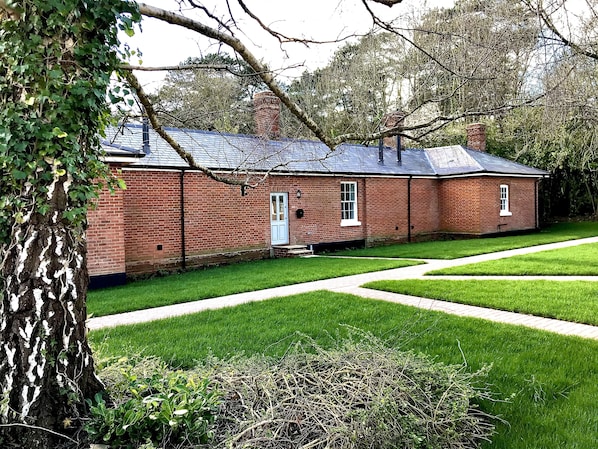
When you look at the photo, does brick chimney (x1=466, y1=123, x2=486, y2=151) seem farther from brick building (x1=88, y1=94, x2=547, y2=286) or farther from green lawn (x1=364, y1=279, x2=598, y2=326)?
green lawn (x1=364, y1=279, x2=598, y2=326)

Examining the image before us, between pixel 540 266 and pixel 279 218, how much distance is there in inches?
319

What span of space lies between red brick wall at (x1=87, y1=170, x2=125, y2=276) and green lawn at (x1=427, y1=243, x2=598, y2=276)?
7351 mm

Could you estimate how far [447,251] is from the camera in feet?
49.8

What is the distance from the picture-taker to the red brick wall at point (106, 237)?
10578 mm

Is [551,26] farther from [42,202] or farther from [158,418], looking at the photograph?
[158,418]

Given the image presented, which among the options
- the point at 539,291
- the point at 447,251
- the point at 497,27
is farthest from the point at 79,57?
the point at 447,251

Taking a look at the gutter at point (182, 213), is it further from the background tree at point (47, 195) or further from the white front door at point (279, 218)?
the background tree at point (47, 195)

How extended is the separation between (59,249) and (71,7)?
1.34 m

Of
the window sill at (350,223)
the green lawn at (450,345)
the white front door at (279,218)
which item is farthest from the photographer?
the window sill at (350,223)

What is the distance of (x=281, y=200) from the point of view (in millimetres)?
16172

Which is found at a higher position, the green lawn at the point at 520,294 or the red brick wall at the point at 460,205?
the red brick wall at the point at 460,205

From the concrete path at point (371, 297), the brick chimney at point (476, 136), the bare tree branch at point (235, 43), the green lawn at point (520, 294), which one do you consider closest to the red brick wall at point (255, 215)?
the brick chimney at point (476, 136)

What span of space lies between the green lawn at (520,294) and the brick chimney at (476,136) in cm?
1559

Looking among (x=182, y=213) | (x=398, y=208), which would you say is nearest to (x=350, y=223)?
(x=398, y=208)
